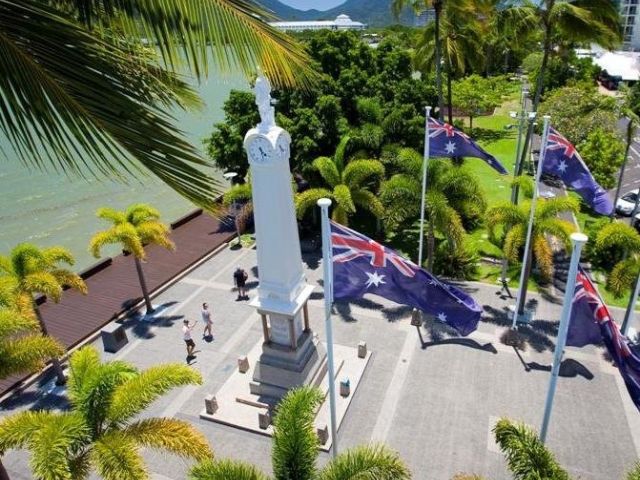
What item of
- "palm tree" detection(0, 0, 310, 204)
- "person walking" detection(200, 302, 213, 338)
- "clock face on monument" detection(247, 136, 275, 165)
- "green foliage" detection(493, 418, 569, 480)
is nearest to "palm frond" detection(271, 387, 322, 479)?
"green foliage" detection(493, 418, 569, 480)

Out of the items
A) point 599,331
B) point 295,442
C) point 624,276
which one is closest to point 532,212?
point 624,276

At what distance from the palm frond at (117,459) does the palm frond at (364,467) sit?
2741 mm

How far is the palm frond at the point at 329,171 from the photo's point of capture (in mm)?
20602

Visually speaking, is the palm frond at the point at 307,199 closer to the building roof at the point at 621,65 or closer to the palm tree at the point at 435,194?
the palm tree at the point at 435,194

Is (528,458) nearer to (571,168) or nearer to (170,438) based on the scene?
(170,438)

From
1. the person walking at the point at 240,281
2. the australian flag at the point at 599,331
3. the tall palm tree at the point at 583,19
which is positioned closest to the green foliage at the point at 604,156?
the tall palm tree at the point at 583,19

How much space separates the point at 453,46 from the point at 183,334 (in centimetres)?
2319

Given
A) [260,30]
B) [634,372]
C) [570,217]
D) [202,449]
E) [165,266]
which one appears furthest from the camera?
[570,217]

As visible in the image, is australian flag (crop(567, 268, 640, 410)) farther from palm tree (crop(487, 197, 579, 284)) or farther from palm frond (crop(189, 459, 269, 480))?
palm frond (crop(189, 459, 269, 480))

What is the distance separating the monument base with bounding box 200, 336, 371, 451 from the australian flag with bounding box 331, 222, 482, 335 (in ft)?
11.8

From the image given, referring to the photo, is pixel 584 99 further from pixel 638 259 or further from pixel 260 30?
pixel 260 30

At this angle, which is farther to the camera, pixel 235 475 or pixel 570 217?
pixel 570 217

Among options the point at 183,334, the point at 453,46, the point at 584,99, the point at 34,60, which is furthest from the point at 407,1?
the point at 34,60

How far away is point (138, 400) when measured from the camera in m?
8.09
